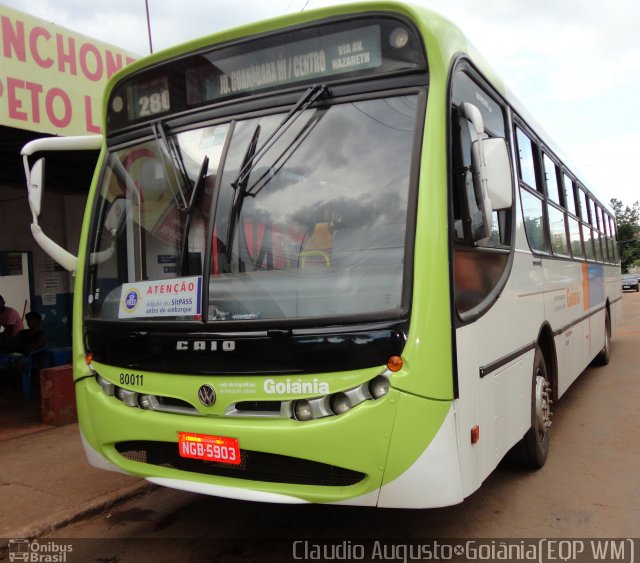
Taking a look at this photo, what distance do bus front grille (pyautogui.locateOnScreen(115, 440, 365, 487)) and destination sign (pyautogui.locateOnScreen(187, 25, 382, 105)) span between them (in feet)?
6.58

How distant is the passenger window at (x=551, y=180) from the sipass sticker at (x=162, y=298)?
150 inches

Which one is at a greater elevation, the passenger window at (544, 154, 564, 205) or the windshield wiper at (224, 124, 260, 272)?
the passenger window at (544, 154, 564, 205)

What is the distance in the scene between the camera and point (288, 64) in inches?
134

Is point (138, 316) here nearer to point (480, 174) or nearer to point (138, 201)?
point (138, 201)

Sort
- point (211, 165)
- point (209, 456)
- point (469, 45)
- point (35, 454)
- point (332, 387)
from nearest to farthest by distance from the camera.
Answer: point (332, 387) → point (209, 456) → point (211, 165) → point (469, 45) → point (35, 454)

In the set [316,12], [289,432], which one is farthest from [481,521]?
[316,12]

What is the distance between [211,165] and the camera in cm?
347

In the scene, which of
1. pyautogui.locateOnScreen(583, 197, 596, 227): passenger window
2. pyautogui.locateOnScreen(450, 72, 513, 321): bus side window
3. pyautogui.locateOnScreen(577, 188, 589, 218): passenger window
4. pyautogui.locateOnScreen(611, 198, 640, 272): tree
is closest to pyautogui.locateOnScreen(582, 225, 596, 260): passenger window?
pyautogui.locateOnScreen(577, 188, 589, 218): passenger window

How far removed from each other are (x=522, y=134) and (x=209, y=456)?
3476mm

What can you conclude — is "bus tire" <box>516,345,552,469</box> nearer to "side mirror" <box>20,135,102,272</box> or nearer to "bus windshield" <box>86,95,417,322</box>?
"bus windshield" <box>86,95,417,322</box>

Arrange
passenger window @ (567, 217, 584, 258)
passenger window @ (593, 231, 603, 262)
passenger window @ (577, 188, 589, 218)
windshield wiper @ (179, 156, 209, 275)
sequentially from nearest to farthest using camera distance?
1. windshield wiper @ (179, 156, 209, 275)
2. passenger window @ (567, 217, 584, 258)
3. passenger window @ (577, 188, 589, 218)
4. passenger window @ (593, 231, 603, 262)

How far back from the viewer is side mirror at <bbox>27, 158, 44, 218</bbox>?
4086 millimetres

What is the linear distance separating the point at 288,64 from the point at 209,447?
6.87ft

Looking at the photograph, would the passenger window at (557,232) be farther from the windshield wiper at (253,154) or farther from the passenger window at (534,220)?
the windshield wiper at (253,154)
